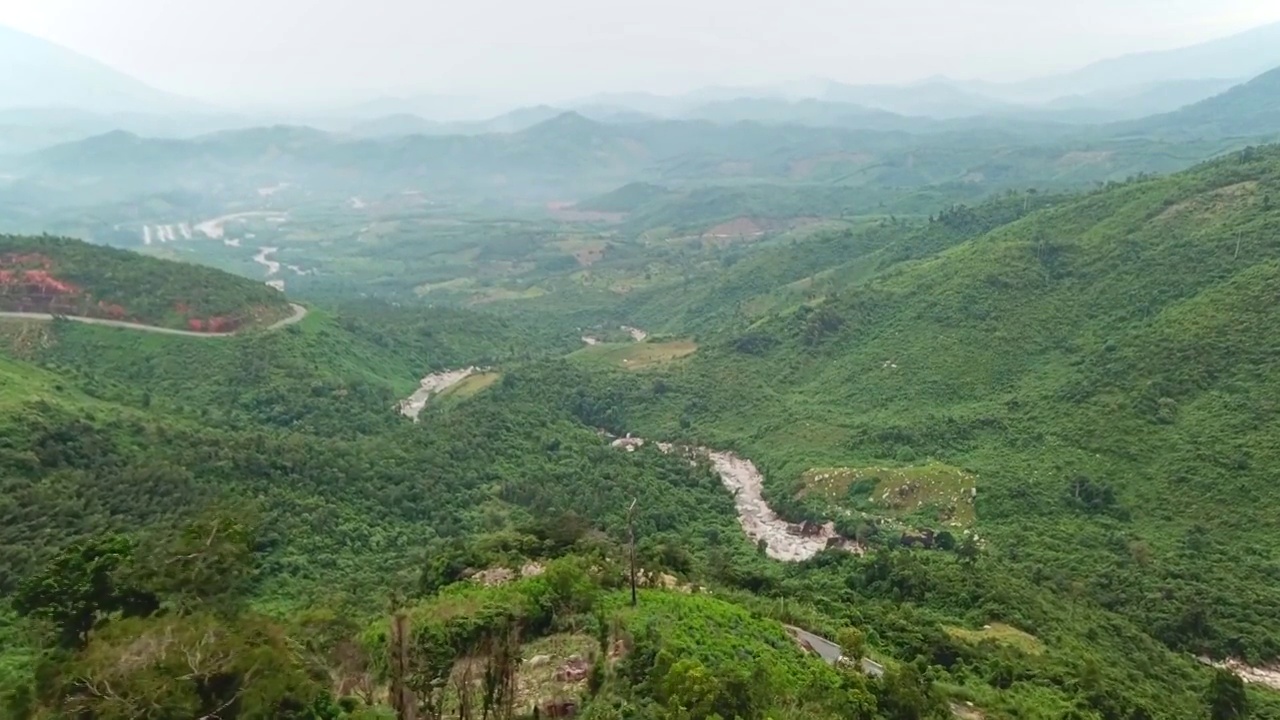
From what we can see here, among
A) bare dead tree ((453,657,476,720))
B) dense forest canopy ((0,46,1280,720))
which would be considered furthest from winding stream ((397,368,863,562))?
bare dead tree ((453,657,476,720))

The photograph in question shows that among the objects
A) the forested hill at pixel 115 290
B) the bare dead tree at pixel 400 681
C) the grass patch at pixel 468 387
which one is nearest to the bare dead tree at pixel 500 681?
the bare dead tree at pixel 400 681

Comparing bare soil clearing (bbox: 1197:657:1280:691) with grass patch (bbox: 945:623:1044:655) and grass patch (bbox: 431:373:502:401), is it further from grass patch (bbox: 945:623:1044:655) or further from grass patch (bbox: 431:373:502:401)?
grass patch (bbox: 431:373:502:401)

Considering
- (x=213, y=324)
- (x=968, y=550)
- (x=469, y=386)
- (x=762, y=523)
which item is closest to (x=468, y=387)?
(x=469, y=386)

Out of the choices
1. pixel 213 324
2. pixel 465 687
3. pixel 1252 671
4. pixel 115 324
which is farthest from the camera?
pixel 213 324

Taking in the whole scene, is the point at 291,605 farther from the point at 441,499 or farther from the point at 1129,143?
the point at 1129,143

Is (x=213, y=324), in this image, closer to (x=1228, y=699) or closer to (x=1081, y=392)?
(x=1081, y=392)

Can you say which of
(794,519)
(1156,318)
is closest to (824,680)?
(794,519)
